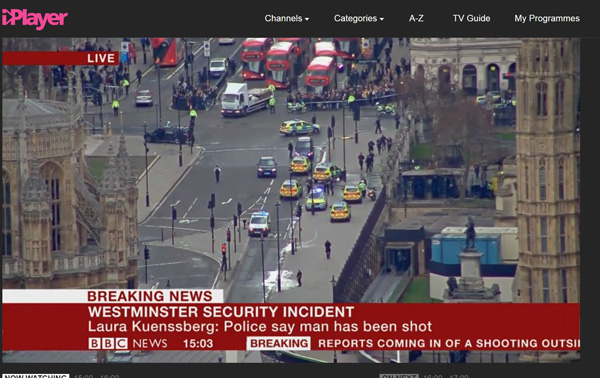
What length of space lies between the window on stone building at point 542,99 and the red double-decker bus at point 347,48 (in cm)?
3695

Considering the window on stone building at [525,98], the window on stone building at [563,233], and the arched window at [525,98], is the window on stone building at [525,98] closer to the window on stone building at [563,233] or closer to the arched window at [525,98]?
the arched window at [525,98]

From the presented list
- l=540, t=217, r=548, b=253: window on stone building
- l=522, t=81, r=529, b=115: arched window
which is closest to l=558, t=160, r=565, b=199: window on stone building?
l=540, t=217, r=548, b=253: window on stone building

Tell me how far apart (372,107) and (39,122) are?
31062 mm

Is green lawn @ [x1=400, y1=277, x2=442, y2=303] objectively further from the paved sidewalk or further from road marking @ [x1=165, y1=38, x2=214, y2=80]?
road marking @ [x1=165, y1=38, x2=214, y2=80]

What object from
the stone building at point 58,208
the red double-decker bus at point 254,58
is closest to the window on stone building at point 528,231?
the stone building at point 58,208

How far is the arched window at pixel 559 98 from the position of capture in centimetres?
8369

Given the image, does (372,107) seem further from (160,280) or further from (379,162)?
(160,280)

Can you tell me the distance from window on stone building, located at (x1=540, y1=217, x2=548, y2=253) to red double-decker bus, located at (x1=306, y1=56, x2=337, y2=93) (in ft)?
109

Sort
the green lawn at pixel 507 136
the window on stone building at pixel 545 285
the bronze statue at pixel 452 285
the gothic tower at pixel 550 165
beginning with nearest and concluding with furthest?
the gothic tower at pixel 550 165 → the window on stone building at pixel 545 285 → the bronze statue at pixel 452 285 → the green lawn at pixel 507 136

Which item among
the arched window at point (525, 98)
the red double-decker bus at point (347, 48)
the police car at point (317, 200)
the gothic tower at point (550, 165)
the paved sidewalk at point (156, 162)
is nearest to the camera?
the gothic tower at point (550, 165)

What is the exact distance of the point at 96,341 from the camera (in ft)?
241

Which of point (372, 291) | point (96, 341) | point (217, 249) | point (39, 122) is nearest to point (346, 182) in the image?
point (217, 249)
